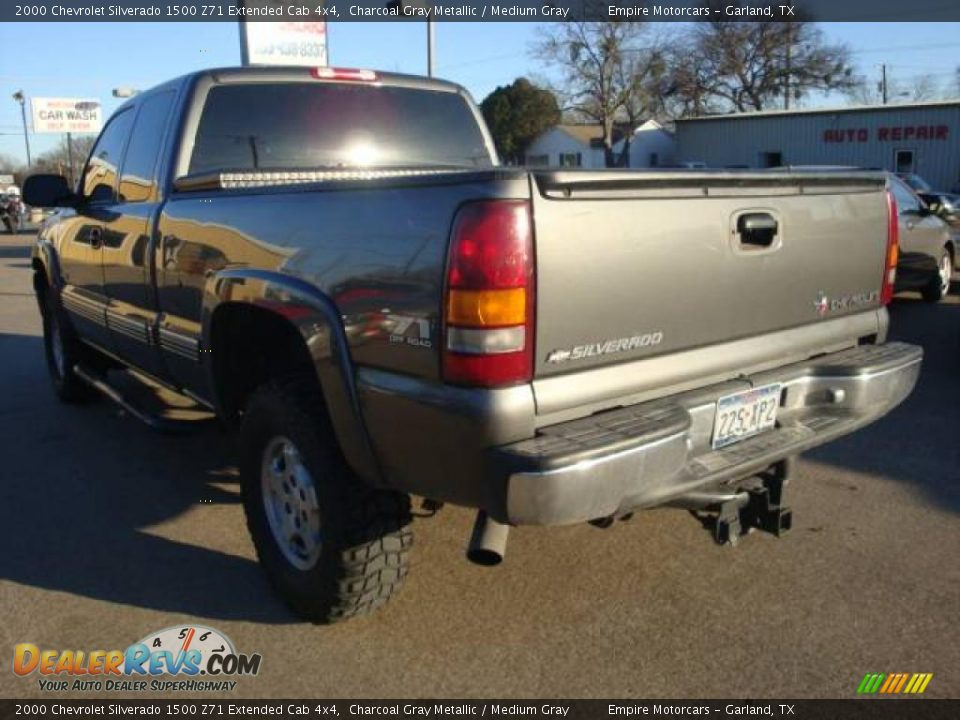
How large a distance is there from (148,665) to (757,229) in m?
2.60

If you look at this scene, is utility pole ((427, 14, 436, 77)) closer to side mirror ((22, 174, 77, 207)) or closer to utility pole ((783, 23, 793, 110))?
side mirror ((22, 174, 77, 207))

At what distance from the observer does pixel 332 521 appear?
290 cm

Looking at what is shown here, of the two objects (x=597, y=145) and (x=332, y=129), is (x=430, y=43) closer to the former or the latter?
(x=332, y=129)

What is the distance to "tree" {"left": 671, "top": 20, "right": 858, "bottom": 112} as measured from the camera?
58250 millimetres

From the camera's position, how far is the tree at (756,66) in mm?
58250

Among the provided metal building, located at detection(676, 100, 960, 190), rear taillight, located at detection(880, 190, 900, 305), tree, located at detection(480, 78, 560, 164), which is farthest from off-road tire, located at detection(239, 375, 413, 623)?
tree, located at detection(480, 78, 560, 164)

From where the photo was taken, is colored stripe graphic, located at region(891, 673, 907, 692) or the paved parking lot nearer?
colored stripe graphic, located at region(891, 673, 907, 692)

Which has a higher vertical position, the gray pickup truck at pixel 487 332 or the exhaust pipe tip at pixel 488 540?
the gray pickup truck at pixel 487 332

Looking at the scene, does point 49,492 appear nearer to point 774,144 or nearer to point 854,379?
point 854,379

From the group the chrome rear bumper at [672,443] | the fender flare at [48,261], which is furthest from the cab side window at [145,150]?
the chrome rear bumper at [672,443]

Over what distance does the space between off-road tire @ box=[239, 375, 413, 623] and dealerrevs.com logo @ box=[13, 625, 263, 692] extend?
1.01 ft

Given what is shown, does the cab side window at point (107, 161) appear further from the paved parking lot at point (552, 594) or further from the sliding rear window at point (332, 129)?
the paved parking lot at point (552, 594)

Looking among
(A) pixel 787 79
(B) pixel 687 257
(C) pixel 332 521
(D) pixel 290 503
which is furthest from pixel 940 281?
(A) pixel 787 79

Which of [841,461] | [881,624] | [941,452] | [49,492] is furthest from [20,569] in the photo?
[941,452]
